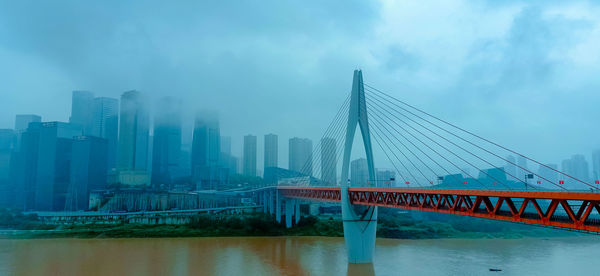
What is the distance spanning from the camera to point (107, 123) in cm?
7056

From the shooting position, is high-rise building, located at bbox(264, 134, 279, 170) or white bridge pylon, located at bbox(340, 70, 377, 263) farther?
high-rise building, located at bbox(264, 134, 279, 170)

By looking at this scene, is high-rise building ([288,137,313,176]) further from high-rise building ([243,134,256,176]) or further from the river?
the river

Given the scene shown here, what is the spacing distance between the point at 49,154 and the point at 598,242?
61383 mm

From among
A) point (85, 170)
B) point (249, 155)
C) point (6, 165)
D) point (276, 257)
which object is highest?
point (249, 155)

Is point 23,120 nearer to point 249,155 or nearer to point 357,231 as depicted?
point 249,155

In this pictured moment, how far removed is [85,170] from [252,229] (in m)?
29.9

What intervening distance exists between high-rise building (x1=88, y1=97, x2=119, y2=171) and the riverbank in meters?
30.0

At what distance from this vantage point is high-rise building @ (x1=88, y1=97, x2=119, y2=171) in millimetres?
69312

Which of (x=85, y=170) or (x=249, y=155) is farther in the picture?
(x=249, y=155)

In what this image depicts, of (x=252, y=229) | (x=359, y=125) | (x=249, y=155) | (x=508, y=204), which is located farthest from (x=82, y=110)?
(x=508, y=204)

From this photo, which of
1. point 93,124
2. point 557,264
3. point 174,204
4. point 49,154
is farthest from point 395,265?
point 93,124

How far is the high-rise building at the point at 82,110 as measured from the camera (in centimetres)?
6631

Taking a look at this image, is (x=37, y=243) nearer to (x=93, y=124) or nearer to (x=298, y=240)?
(x=298, y=240)

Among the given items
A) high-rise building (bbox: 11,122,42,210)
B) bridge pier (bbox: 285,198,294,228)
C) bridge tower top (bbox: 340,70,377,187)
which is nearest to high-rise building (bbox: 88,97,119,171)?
high-rise building (bbox: 11,122,42,210)
